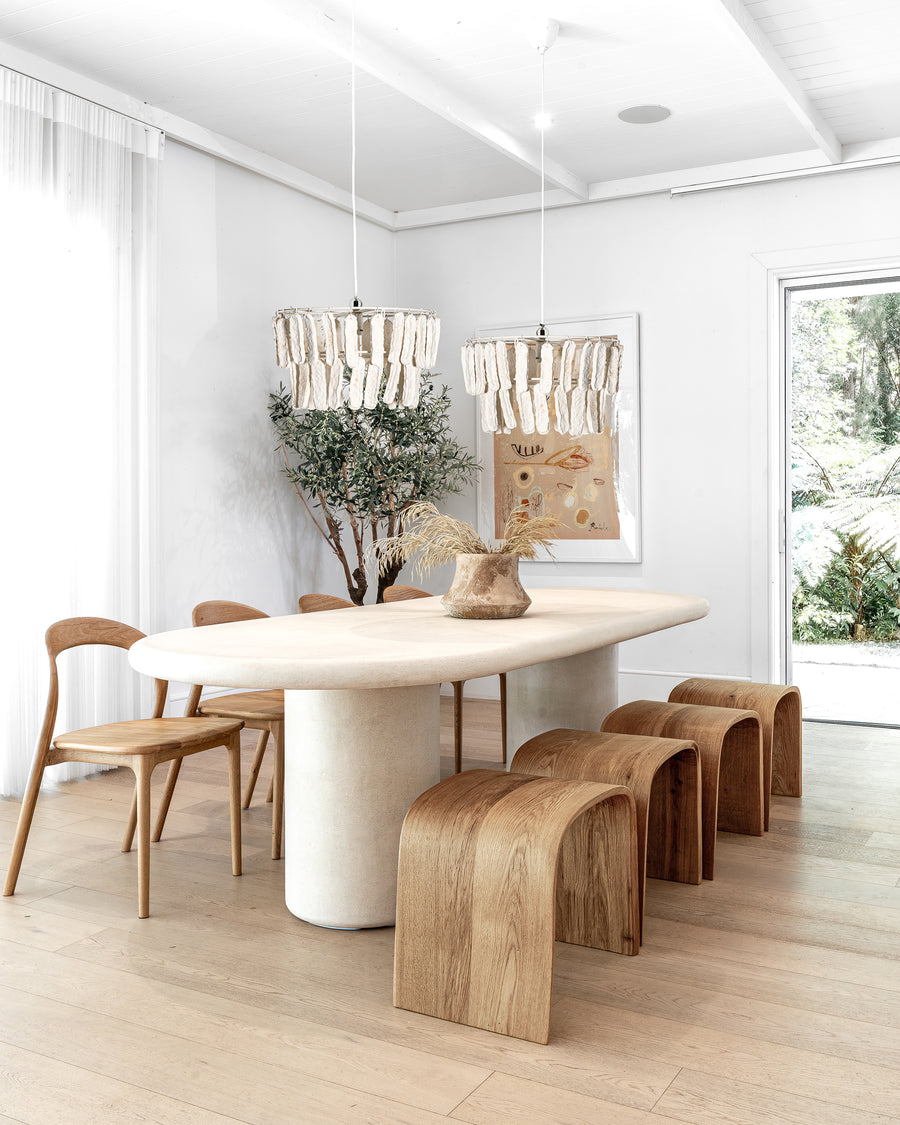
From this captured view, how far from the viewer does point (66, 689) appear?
13.4 feet

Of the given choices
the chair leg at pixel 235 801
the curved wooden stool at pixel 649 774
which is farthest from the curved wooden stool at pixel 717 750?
the chair leg at pixel 235 801

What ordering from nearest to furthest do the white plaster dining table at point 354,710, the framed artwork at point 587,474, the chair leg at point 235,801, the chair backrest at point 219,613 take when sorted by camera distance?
the white plaster dining table at point 354,710 < the chair leg at point 235,801 < the chair backrest at point 219,613 < the framed artwork at point 587,474

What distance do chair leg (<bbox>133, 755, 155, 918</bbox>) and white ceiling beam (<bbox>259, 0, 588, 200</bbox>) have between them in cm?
234

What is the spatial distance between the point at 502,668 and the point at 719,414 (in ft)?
11.0

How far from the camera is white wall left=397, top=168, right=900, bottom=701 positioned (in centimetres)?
510

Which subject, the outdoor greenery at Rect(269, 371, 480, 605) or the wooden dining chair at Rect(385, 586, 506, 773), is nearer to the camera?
the wooden dining chair at Rect(385, 586, 506, 773)

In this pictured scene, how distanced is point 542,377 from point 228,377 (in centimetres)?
216

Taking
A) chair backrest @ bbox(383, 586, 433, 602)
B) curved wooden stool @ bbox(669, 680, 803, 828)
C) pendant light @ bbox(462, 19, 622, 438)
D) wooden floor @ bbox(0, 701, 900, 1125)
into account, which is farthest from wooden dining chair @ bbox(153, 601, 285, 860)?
curved wooden stool @ bbox(669, 680, 803, 828)

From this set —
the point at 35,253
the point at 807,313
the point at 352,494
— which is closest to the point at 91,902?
the point at 35,253

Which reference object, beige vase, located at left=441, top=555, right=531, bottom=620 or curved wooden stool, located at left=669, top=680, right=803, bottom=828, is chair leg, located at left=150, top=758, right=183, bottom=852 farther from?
curved wooden stool, located at left=669, top=680, right=803, bottom=828

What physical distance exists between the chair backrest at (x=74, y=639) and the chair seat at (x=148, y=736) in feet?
0.19

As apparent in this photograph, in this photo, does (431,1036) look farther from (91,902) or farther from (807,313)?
(807,313)

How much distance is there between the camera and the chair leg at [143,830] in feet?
8.45

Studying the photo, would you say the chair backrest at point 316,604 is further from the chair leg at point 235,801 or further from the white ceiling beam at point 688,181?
the white ceiling beam at point 688,181
